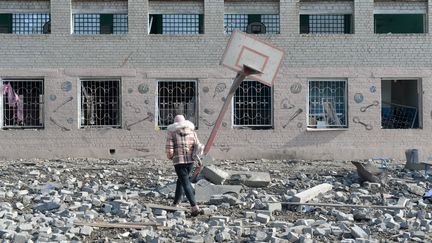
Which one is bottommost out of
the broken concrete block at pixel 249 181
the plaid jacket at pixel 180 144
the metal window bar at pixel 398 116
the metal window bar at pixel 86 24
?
the broken concrete block at pixel 249 181

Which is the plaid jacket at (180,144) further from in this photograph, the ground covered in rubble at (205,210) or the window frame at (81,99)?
the window frame at (81,99)

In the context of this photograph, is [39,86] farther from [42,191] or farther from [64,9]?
[42,191]

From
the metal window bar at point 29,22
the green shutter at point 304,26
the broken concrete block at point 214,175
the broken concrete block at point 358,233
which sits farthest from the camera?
the green shutter at point 304,26

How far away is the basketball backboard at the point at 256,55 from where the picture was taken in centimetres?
1362

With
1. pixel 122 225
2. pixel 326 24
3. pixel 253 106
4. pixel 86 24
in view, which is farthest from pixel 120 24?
pixel 122 225

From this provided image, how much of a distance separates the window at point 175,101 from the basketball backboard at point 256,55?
6870mm

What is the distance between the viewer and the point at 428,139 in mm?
20609

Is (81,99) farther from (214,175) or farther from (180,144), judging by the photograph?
(180,144)

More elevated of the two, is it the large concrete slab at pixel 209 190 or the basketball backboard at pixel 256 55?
the basketball backboard at pixel 256 55

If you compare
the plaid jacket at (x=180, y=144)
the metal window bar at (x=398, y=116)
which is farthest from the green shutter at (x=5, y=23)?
the metal window bar at (x=398, y=116)

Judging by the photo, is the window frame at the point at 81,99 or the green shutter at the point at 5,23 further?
the green shutter at the point at 5,23

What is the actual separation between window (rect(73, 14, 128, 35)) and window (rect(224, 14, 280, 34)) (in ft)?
10.3

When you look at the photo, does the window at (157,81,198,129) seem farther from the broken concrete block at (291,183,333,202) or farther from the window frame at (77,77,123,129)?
the broken concrete block at (291,183,333,202)

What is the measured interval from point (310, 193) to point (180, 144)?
112 inches
